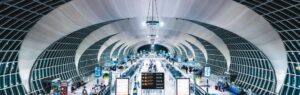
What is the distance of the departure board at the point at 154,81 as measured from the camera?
21.8 m

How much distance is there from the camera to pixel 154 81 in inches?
859

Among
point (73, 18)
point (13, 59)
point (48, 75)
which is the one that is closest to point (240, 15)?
point (73, 18)

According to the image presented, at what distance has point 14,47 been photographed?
27781mm

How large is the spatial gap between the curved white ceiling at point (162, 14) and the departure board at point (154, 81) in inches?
292

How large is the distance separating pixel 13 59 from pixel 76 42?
1560cm

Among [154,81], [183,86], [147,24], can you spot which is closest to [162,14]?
[147,24]

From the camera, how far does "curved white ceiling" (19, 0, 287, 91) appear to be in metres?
26.4

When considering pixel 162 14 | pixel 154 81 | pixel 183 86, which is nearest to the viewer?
pixel 183 86

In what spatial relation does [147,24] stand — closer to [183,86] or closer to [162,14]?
[162,14]

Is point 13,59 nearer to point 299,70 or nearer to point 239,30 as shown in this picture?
point 239,30

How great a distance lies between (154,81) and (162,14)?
41.5 ft

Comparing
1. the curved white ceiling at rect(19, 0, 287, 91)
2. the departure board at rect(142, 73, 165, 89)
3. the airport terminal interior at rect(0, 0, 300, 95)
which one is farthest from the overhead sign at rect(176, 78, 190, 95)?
the curved white ceiling at rect(19, 0, 287, 91)

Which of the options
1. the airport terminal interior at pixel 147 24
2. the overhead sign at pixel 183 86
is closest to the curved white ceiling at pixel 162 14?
the airport terminal interior at pixel 147 24

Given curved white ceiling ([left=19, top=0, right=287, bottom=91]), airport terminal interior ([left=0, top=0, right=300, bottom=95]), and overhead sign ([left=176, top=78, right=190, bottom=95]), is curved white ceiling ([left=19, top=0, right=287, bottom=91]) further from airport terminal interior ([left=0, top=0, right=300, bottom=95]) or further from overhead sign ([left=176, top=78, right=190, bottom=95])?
overhead sign ([left=176, top=78, right=190, bottom=95])
